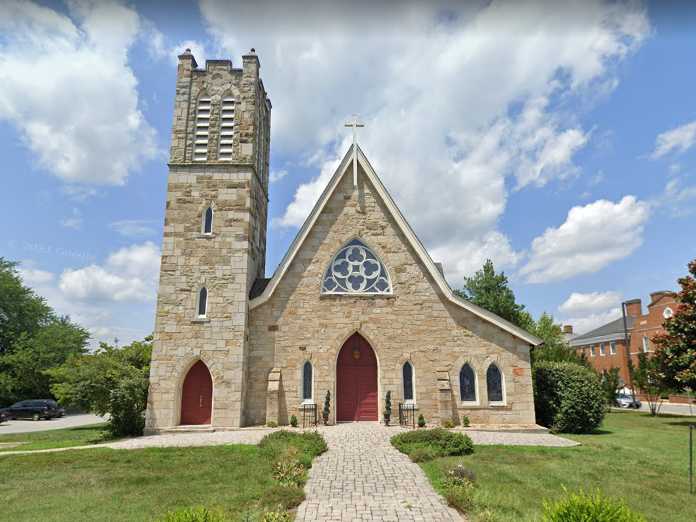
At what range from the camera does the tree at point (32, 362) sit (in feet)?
109

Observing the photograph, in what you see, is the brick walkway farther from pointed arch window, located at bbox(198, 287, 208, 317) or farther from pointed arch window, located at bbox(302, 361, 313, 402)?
pointed arch window, located at bbox(198, 287, 208, 317)

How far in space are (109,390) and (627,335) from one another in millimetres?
38049

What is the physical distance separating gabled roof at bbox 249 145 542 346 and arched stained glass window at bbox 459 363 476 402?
83.7 inches

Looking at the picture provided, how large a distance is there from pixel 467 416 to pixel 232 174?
13.4m

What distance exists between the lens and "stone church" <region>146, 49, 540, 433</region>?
53.7ft

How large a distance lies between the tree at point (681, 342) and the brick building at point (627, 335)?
16.5 m

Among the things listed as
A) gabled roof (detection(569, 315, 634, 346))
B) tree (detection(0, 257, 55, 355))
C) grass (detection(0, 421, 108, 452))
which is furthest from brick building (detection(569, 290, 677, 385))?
tree (detection(0, 257, 55, 355))

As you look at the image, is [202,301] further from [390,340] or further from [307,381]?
[390,340]

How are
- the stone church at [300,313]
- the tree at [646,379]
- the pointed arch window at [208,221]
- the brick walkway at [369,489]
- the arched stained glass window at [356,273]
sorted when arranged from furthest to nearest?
the tree at [646,379] < the arched stained glass window at [356,273] < the pointed arch window at [208,221] < the stone church at [300,313] < the brick walkway at [369,489]

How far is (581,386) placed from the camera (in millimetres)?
16469

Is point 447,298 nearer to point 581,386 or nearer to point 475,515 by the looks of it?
point 581,386

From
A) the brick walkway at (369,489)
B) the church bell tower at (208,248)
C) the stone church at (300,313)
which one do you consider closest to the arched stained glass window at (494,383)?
the stone church at (300,313)

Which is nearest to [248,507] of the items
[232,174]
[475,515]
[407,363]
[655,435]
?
[475,515]

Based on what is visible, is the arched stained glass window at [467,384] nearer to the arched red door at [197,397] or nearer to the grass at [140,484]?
the grass at [140,484]
